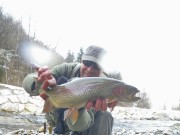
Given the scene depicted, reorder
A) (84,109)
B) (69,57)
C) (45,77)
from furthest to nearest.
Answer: (69,57)
(84,109)
(45,77)

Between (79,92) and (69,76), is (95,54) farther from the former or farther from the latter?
(79,92)

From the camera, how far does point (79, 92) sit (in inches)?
121

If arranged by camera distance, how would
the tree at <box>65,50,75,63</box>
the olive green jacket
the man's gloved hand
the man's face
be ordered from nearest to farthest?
the man's gloved hand, the olive green jacket, the man's face, the tree at <box>65,50,75,63</box>

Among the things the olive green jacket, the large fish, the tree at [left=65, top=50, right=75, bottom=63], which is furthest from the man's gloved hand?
the tree at [left=65, top=50, right=75, bottom=63]

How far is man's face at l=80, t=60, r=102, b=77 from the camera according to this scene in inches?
148

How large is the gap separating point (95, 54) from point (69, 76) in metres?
0.40

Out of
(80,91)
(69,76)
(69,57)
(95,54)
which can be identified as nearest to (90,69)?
(95,54)

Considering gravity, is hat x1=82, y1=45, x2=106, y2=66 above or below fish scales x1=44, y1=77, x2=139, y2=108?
above

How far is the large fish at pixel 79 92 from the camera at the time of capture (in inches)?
120

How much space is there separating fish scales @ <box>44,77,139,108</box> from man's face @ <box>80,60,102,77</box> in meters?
0.64

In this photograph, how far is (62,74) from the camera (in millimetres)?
3977

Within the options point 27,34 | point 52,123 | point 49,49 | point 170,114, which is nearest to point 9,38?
point 27,34

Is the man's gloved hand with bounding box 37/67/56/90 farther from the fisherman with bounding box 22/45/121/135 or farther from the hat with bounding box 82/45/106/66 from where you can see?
the hat with bounding box 82/45/106/66

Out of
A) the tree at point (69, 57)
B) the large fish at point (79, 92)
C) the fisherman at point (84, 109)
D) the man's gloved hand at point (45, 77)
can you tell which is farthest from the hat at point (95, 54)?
the tree at point (69, 57)
